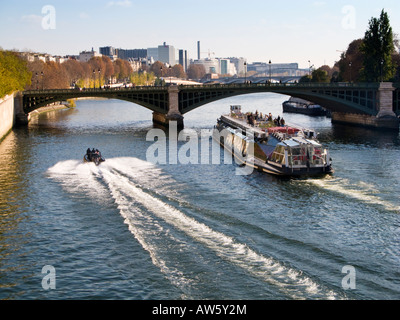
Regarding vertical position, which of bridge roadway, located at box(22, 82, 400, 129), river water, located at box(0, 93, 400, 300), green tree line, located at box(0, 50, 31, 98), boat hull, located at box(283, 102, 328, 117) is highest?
green tree line, located at box(0, 50, 31, 98)

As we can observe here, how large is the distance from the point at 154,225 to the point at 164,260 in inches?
209

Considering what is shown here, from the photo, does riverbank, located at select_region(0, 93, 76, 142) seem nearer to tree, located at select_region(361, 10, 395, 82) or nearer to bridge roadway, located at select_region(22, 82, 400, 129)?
bridge roadway, located at select_region(22, 82, 400, 129)

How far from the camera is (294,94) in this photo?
318ft

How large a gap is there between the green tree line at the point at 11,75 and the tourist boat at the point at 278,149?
36323mm

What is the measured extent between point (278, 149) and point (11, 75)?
203 ft

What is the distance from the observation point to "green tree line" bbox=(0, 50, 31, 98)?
8431cm

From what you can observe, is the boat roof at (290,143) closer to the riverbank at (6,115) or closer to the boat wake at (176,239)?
the boat wake at (176,239)

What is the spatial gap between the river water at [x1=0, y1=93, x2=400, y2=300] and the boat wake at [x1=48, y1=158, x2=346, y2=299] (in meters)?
0.07

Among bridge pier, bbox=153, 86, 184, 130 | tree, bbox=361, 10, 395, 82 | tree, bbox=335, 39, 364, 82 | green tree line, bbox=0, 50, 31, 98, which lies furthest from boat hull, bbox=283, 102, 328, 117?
green tree line, bbox=0, 50, 31, 98

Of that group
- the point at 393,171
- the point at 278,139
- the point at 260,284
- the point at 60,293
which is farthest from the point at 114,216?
the point at 393,171

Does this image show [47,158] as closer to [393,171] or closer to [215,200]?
[215,200]

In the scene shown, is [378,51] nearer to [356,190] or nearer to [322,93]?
[322,93]

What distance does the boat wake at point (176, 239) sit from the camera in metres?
24.3
